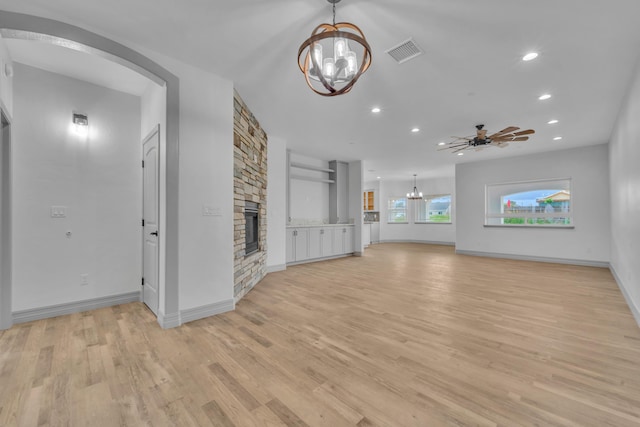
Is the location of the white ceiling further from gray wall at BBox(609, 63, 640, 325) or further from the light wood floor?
the light wood floor

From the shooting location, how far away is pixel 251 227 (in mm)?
4492

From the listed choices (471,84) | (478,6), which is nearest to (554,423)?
(478,6)

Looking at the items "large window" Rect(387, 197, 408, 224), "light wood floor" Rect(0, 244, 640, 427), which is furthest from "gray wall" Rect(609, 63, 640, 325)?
"large window" Rect(387, 197, 408, 224)

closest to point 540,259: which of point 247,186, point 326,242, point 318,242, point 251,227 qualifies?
point 326,242

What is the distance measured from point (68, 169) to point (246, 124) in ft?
7.17

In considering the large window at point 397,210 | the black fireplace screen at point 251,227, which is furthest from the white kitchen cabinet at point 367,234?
the black fireplace screen at point 251,227

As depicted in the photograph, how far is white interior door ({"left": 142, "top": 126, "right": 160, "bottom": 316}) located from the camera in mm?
3053

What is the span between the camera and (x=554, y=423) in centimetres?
145

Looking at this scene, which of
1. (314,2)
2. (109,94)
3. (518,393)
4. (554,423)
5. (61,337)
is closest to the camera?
(554,423)

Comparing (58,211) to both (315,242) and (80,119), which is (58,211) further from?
(315,242)

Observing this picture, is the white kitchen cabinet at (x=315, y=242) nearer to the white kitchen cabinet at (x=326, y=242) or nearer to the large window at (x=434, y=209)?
the white kitchen cabinet at (x=326, y=242)

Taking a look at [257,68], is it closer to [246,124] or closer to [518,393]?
[246,124]

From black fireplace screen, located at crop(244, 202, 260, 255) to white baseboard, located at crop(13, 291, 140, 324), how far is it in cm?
159

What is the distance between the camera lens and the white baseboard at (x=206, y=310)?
2.81 metres
